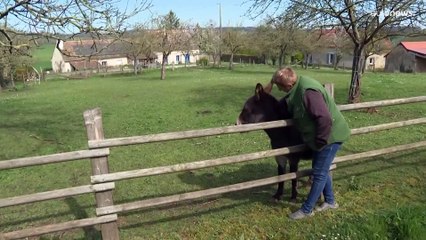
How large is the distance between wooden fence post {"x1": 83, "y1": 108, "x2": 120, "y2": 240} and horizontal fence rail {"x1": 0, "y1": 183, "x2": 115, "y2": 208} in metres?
0.08

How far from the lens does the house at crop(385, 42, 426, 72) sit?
4991 cm

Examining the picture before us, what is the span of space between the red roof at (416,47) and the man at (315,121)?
5252 cm

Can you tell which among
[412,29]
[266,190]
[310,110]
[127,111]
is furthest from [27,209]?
[412,29]

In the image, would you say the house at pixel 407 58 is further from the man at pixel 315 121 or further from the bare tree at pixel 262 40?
the man at pixel 315 121

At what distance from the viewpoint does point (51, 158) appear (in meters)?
3.50

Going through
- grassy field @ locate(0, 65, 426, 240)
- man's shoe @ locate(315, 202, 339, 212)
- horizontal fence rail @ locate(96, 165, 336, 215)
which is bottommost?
grassy field @ locate(0, 65, 426, 240)

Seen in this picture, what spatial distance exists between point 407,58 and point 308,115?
5528 centimetres

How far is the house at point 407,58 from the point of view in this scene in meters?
49.9

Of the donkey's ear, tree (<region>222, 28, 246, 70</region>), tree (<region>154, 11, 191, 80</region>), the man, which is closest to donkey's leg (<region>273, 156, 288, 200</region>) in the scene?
the man

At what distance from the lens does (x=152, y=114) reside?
1249 centimetres

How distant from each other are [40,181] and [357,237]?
494cm

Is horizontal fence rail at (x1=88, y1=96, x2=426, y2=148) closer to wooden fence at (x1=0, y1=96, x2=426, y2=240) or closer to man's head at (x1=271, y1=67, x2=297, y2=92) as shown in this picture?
wooden fence at (x1=0, y1=96, x2=426, y2=240)

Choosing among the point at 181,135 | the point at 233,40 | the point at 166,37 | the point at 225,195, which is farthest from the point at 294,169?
the point at 233,40

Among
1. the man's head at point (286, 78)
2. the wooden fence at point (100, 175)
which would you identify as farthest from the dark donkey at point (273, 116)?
the man's head at point (286, 78)
